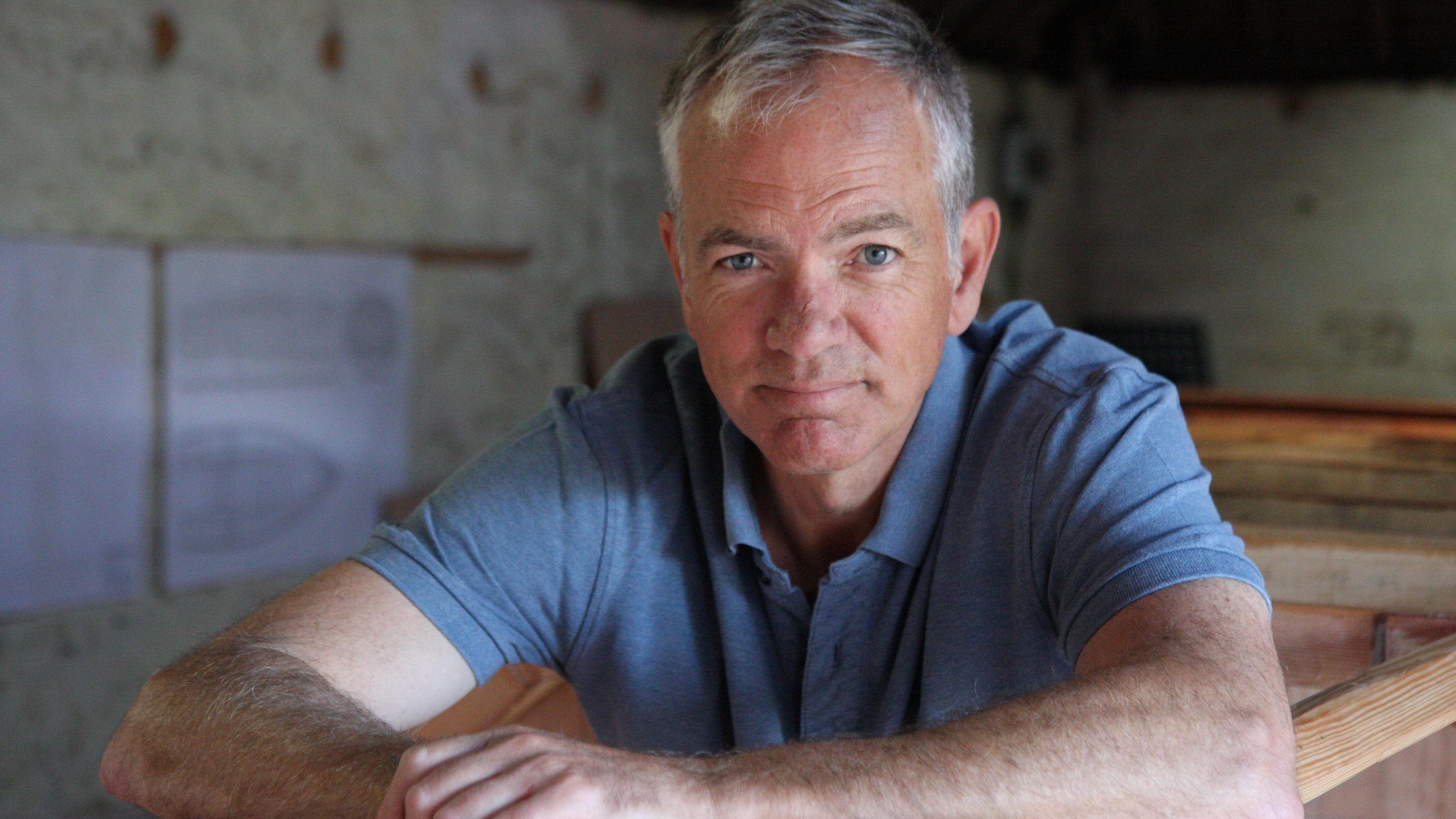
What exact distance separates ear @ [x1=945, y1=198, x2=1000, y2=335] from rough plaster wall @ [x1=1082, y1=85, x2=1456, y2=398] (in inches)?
247

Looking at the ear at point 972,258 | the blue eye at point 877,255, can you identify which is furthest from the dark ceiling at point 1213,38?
the blue eye at point 877,255

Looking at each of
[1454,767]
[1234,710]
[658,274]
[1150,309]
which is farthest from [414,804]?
[1150,309]

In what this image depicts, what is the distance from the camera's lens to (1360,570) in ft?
4.67

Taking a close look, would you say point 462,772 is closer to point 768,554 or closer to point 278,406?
point 768,554

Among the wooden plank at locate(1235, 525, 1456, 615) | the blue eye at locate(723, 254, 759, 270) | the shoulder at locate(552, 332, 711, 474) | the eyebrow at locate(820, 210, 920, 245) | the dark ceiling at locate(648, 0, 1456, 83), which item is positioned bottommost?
the wooden plank at locate(1235, 525, 1456, 615)

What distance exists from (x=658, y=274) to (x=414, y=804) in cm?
409

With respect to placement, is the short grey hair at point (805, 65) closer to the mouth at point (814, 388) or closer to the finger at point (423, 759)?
the mouth at point (814, 388)

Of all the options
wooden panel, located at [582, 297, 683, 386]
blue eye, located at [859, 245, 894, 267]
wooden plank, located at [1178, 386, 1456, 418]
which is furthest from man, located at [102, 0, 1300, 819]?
wooden panel, located at [582, 297, 683, 386]

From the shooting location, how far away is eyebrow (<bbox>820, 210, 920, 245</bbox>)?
1257 millimetres

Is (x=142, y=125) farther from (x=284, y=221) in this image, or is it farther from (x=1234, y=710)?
(x=1234, y=710)

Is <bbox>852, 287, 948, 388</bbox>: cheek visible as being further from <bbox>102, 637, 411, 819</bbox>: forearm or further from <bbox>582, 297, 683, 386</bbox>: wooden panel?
<bbox>582, 297, 683, 386</bbox>: wooden panel

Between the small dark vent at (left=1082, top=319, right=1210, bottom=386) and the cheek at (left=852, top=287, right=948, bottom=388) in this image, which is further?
the small dark vent at (left=1082, top=319, right=1210, bottom=386)

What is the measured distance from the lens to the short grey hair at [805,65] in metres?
1.26


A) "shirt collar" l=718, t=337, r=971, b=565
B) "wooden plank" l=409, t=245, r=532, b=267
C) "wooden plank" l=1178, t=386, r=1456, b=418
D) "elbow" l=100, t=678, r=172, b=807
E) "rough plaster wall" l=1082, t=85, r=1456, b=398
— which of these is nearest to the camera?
"elbow" l=100, t=678, r=172, b=807
